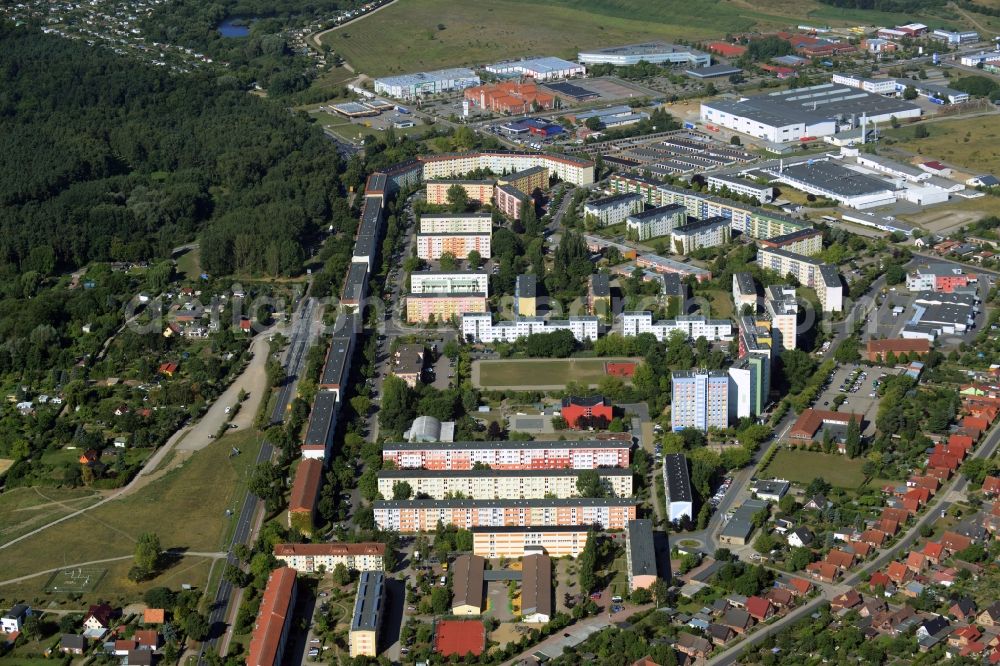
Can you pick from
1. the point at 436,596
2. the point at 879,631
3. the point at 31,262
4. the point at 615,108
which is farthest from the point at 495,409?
the point at 615,108

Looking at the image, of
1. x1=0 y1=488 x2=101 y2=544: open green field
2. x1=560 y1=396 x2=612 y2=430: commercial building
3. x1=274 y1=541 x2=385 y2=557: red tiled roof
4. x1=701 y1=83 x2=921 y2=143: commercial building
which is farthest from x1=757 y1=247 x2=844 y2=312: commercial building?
x1=0 y1=488 x2=101 y2=544: open green field

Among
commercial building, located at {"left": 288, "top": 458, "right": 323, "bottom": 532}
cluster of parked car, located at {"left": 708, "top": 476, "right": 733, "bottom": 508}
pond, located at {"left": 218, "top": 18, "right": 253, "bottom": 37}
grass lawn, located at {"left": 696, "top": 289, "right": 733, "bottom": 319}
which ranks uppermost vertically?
commercial building, located at {"left": 288, "top": 458, "right": 323, "bottom": 532}

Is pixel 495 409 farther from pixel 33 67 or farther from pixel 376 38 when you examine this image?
pixel 376 38

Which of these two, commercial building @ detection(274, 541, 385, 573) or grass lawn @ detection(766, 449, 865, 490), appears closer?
commercial building @ detection(274, 541, 385, 573)

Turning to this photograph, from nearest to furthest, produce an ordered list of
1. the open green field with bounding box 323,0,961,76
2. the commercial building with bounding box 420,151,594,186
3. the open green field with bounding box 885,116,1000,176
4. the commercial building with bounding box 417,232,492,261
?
1. the commercial building with bounding box 417,232,492,261
2. the commercial building with bounding box 420,151,594,186
3. the open green field with bounding box 885,116,1000,176
4. the open green field with bounding box 323,0,961,76

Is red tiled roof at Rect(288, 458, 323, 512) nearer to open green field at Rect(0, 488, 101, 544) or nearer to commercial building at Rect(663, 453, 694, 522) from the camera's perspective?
open green field at Rect(0, 488, 101, 544)

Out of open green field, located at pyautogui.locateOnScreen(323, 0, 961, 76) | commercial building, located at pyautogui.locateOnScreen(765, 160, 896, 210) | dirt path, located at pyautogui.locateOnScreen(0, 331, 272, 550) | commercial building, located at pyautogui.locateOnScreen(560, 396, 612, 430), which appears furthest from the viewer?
open green field, located at pyautogui.locateOnScreen(323, 0, 961, 76)

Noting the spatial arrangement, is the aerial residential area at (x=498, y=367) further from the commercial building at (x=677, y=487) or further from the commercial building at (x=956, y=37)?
the commercial building at (x=956, y=37)
